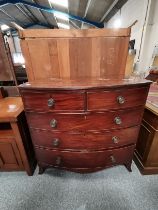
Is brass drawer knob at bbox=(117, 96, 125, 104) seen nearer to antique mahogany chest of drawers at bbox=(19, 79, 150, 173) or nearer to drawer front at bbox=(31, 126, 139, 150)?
antique mahogany chest of drawers at bbox=(19, 79, 150, 173)

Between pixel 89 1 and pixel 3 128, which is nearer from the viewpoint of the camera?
pixel 3 128

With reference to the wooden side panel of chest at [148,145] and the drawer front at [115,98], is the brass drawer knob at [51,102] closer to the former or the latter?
the drawer front at [115,98]

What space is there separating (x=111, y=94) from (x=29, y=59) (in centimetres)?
81

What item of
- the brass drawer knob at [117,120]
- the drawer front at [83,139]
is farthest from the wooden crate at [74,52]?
the drawer front at [83,139]

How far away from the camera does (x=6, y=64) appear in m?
1.41

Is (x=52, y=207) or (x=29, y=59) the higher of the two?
(x=29, y=59)


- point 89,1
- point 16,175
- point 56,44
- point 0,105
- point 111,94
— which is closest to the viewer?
point 111,94

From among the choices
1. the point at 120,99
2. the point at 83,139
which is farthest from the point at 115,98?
the point at 83,139

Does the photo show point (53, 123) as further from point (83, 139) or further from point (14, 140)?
point (14, 140)

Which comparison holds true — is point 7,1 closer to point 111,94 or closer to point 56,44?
point 56,44

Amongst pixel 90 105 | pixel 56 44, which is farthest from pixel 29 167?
pixel 56 44

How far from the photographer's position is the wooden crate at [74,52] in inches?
42.2

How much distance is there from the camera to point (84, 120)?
102 cm

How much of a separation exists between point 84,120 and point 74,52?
2.06 feet
